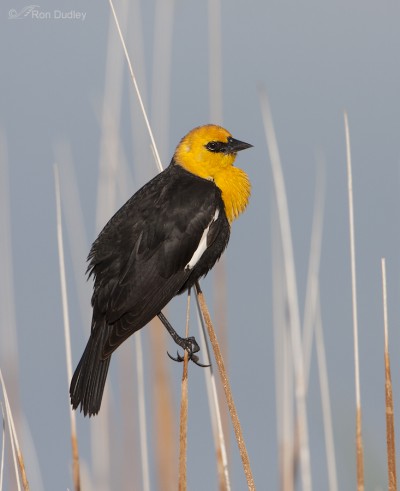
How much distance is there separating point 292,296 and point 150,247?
1.67ft

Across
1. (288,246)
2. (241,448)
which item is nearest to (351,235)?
(288,246)

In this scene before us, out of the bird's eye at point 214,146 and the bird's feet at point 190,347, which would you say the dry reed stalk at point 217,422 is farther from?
the bird's eye at point 214,146

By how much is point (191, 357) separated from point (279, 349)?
31 centimetres

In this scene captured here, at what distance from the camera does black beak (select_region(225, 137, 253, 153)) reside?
250 centimetres

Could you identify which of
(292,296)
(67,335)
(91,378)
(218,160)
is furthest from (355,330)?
(218,160)

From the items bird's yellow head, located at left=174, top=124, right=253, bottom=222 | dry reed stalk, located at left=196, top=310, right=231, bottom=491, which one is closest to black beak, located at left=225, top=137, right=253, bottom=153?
bird's yellow head, located at left=174, top=124, right=253, bottom=222

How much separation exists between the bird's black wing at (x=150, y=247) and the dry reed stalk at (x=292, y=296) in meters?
0.43

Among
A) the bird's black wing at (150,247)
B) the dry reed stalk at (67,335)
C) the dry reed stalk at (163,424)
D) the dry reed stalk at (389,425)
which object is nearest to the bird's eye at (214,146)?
the bird's black wing at (150,247)

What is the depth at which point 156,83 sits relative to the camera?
8.09 ft

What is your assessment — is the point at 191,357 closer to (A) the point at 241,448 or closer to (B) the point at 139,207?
(B) the point at 139,207

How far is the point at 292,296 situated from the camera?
1.90 metres

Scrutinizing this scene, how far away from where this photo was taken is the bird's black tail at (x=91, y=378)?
2.11m

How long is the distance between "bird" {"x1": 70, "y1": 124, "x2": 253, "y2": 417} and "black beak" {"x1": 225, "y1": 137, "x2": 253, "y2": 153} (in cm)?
10

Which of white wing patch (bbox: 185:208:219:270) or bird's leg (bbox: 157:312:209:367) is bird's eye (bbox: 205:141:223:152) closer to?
white wing patch (bbox: 185:208:219:270)
